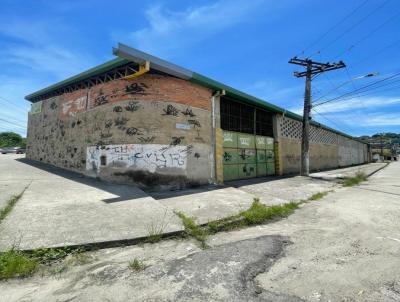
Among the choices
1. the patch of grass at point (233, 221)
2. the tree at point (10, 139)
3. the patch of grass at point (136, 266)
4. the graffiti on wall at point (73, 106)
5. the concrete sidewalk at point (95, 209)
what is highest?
the tree at point (10, 139)

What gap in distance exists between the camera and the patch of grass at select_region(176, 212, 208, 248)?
4.95 metres

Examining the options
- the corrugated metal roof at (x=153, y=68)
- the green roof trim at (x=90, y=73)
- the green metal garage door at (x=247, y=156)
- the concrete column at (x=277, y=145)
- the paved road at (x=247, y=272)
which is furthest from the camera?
the concrete column at (x=277, y=145)

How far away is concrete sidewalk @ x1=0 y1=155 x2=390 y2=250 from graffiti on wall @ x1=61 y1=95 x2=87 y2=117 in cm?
332

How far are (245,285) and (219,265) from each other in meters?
0.61

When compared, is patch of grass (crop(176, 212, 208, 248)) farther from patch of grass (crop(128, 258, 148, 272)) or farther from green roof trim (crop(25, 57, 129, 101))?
green roof trim (crop(25, 57, 129, 101))

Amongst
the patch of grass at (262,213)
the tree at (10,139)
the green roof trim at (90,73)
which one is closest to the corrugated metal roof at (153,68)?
the green roof trim at (90,73)

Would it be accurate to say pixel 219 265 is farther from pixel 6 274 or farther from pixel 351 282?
pixel 6 274

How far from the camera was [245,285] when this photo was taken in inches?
123

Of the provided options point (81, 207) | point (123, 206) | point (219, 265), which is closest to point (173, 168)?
point (123, 206)

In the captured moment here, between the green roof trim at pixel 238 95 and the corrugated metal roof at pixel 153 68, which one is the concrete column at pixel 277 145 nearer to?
the green roof trim at pixel 238 95

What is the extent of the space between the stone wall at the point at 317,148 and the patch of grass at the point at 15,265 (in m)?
15.8

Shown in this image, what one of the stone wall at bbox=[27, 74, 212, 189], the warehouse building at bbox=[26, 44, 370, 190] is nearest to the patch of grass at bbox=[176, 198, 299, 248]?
the stone wall at bbox=[27, 74, 212, 189]

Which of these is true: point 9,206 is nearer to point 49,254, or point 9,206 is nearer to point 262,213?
point 49,254

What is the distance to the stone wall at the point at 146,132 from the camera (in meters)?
9.59
